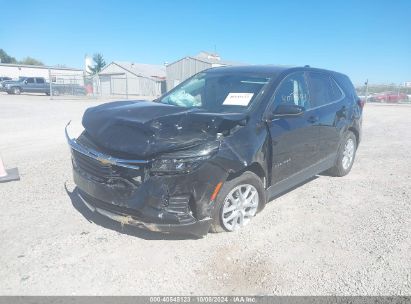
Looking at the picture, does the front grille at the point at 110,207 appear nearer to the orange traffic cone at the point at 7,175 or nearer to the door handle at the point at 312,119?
the orange traffic cone at the point at 7,175

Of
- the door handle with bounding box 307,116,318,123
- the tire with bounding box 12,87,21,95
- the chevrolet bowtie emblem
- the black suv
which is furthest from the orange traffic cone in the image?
the tire with bounding box 12,87,21,95

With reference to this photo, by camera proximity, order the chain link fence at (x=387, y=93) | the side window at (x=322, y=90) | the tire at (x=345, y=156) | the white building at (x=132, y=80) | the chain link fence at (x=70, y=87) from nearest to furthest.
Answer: the side window at (x=322, y=90), the tire at (x=345, y=156), the chain link fence at (x=70, y=87), the chain link fence at (x=387, y=93), the white building at (x=132, y=80)

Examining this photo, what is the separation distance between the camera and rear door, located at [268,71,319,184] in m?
4.09

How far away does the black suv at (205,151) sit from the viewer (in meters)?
3.21

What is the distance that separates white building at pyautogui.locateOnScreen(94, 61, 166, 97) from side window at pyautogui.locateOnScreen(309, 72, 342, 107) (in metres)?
37.8

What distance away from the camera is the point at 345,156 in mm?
5945

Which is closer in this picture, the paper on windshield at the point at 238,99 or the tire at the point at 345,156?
the paper on windshield at the point at 238,99

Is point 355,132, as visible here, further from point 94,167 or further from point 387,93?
point 387,93

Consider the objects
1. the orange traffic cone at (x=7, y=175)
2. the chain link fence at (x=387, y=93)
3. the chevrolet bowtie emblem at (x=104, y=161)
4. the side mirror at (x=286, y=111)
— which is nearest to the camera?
the chevrolet bowtie emblem at (x=104, y=161)

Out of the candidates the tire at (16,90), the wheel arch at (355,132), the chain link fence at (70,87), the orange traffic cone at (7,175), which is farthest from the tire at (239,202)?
the tire at (16,90)

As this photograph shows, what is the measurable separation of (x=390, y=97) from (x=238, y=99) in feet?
109

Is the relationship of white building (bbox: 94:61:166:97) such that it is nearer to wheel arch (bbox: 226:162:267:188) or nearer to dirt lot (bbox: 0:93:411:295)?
dirt lot (bbox: 0:93:411:295)

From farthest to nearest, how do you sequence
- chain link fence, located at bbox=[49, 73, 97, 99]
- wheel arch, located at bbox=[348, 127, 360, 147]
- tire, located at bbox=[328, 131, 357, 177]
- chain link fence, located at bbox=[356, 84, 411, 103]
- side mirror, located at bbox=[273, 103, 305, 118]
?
1. chain link fence, located at bbox=[356, 84, 411, 103]
2. chain link fence, located at bbox=[49, 73, 97, 99]
3. wheel arch, located at bbox=[348, 127, 360, 147]
4. tire, located at bbox=[328, 131, 357, 177]
5. side mirror, located at bbox=[273, 103, 305, 118]

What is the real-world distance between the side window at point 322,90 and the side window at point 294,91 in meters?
0.18
